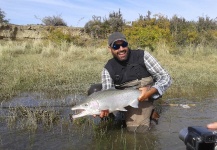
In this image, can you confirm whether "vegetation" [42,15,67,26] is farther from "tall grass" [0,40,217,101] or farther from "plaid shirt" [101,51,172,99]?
"plaid shirt" [101,51,172,99]

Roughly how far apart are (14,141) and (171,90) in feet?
16.1

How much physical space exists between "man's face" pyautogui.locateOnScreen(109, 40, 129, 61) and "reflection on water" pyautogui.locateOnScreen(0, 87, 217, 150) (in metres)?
1.23

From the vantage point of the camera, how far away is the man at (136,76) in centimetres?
518

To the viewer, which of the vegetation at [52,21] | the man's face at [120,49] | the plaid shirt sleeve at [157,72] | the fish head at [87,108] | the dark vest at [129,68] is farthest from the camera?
the vegetation at [52,21]

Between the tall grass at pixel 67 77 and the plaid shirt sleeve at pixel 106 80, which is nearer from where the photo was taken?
the plaid shirt sleeve at pixel 106 80

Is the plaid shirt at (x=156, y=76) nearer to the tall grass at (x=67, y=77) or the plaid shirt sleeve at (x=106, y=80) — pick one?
the plaid shirt sleeve at (x=106, y=80)

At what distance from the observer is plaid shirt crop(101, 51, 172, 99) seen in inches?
199

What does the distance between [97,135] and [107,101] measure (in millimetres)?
796

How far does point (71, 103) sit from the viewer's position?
685cm

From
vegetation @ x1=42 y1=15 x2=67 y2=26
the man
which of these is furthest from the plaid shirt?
vegetation @ x1=42 y1=15 x2=67 y2=26

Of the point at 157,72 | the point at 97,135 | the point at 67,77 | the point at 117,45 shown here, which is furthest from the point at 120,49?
the point at 67,77

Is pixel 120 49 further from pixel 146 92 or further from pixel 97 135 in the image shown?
pixel 97 135

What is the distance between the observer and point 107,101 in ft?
14.8

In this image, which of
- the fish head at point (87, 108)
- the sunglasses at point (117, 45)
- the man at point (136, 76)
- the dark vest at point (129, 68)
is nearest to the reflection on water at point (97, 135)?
the man at point (136, 76)
